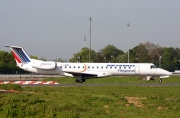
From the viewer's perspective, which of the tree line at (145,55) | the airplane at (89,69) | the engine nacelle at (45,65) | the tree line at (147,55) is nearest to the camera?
the airplane at (89,69)

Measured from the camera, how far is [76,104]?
49.3 feet

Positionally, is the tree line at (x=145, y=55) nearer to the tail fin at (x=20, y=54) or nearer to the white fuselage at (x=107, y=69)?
the white fuselage at (x=107, y=69)

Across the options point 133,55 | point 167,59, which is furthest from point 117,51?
point 167,59

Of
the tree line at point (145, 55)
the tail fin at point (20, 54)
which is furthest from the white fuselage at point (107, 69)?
the tree line at point (145, 55)

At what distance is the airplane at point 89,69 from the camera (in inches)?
1810

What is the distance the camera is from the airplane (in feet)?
151

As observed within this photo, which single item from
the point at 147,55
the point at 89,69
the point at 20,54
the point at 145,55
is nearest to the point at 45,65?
the point at 20,54

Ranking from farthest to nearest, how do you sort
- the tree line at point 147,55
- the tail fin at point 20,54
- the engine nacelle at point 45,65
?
the tree line at point 147,55, the tail fin at point 20,54, the engine nacelle at point 45,65

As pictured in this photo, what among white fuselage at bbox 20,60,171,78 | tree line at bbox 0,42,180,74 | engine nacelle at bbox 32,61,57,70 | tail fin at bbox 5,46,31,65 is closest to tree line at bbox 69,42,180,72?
tree line at bbox 0,42,180,74

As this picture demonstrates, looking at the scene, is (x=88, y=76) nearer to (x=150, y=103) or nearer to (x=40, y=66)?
(x=40, y=66)

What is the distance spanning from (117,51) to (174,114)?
144m

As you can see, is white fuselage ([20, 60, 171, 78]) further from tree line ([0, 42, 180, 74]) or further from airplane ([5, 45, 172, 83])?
tree line ([0, 42, 180, 74])

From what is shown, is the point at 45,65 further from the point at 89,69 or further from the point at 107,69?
the point at 107,69

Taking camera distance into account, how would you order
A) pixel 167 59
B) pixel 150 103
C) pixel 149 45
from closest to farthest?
1. pixel 150 103
2. pixel 167 59
3. pixel 149 45
